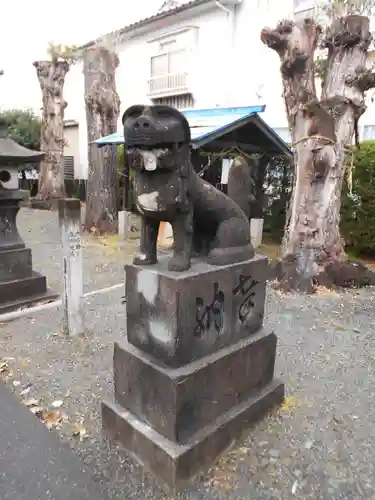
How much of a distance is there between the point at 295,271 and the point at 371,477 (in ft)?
12.1

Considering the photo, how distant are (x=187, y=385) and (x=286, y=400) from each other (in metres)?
1.21

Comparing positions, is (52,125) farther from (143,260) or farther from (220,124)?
(143,260)

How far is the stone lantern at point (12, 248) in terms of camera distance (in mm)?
4836

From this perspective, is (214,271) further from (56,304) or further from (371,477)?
(56,304)

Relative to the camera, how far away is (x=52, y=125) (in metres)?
13.8

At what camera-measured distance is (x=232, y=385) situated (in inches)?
106

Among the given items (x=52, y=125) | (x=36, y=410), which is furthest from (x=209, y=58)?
(x=36, y=410)

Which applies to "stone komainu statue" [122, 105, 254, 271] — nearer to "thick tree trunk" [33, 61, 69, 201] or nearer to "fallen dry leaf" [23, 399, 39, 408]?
"fallen dry leaf" [23, 399, 39, 408]

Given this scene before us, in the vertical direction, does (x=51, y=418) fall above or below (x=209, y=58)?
below

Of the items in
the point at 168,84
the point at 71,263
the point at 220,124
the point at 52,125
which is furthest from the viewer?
the point at 52,125

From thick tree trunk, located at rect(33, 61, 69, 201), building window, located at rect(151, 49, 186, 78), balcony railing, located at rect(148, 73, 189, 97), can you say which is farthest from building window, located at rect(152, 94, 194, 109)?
thick tree trunk, located at rect(33, 61, 69, 201)

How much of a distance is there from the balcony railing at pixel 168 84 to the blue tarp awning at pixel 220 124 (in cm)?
495

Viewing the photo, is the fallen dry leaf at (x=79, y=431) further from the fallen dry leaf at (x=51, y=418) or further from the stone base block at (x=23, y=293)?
the stone base block at (x=23, y=293)

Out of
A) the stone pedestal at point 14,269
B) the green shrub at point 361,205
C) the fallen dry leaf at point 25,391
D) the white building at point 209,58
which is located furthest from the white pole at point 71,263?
the white building at point 209,58
